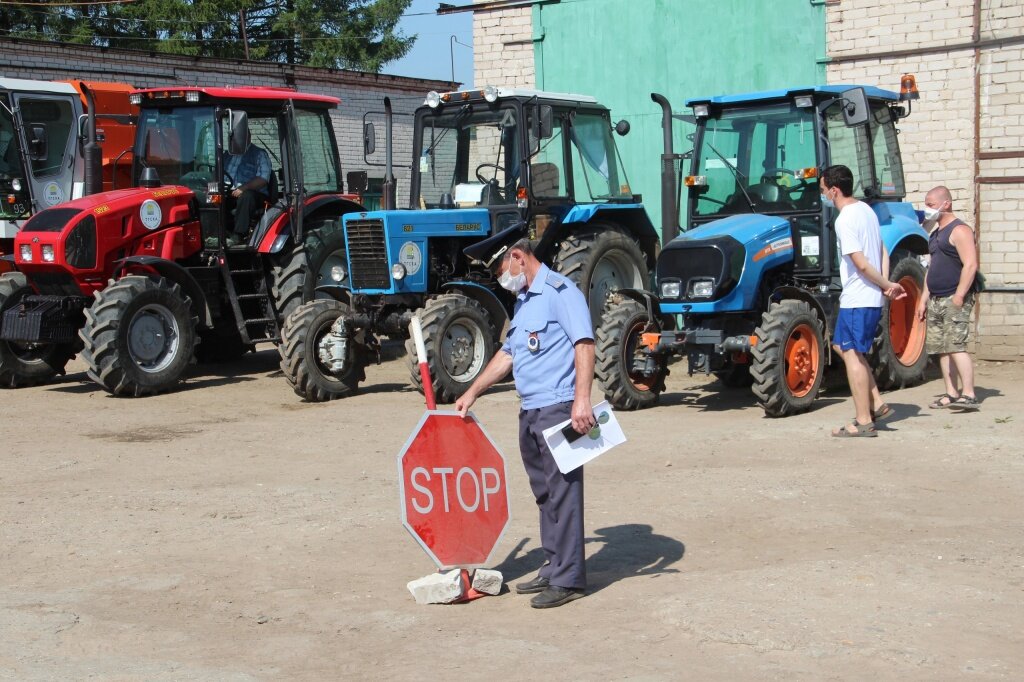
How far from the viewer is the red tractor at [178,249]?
1184 cm

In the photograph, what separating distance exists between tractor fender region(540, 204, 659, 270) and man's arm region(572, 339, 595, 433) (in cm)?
639

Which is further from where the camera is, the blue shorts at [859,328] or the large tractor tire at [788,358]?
the large tractor tire at [788,358]

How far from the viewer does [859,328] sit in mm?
8914

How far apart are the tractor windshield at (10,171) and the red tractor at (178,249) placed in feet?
5.22

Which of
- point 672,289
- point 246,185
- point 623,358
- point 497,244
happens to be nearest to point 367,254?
point 246,185

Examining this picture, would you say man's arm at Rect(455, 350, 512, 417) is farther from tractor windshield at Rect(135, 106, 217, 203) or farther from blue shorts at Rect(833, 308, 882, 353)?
tractor windshield at Rect(135, 106, 217, 203)

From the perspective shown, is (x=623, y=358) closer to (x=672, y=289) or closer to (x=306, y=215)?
(x=672, y=289)

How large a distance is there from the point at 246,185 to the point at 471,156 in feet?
7.82

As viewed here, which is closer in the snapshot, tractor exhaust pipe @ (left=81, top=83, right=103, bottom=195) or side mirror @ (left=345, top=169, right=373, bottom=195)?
tractor exhaust pipe @ (left=81, top=83, right=103, bottom=195)

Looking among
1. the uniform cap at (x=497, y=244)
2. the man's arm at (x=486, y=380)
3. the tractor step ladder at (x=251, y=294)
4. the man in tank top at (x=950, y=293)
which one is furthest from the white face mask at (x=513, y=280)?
the tractor step ladder at (x=251, y=294)

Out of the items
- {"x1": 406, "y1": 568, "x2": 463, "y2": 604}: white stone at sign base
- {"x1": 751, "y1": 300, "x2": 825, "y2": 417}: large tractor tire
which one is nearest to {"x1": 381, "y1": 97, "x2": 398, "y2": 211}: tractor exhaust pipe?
{"x1": 751, "y1": 300, "x2": 825, "y2": 417}: large tractor tire

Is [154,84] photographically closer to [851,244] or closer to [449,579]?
[851,244]

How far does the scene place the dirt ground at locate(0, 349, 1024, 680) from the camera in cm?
488

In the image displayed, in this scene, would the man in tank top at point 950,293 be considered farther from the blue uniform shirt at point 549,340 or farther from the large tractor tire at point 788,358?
the blue uniform shirt at point 549,340
